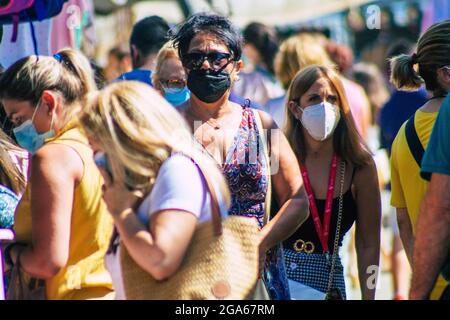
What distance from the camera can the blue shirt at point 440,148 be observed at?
384cm

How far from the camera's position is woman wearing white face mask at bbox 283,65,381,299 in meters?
5.29

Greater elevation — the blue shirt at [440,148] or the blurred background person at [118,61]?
the blue shirt at [440,148]

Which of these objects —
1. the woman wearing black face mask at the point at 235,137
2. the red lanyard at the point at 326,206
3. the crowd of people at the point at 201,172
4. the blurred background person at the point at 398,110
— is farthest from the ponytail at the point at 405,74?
the blurred background person at the point at 398,110

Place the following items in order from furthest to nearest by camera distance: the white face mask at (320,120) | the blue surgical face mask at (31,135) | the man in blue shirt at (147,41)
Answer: the man in blue shirt at (147,41)
the white face mask at (320,120)
the blue surgical face mask at (31,135)

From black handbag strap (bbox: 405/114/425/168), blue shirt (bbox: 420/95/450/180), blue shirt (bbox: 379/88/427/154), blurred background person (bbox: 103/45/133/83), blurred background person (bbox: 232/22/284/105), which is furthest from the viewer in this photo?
blurred background person (bbox: 103/45/133/83)

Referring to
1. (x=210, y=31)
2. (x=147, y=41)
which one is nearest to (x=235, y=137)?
(x=210, y=31)

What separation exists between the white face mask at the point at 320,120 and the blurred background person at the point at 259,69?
3.13m

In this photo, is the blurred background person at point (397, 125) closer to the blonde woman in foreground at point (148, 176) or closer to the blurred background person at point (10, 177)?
the blurred background person at point (10, 177)

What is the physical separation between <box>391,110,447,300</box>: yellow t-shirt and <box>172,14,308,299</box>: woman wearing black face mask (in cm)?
44

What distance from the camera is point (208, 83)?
4828 millimetres

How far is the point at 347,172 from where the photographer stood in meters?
5.42

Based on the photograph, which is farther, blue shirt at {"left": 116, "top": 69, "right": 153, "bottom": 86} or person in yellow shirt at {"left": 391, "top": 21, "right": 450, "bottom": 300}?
blue shirt at {"left": 116, "top": 69, "right": 153, "bottom": 86}

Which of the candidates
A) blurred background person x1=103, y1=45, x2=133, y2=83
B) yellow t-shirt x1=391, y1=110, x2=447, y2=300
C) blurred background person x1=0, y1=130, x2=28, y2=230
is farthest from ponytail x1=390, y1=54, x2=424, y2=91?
blurred background person x1=103, y1=45, x2=133, y2=83

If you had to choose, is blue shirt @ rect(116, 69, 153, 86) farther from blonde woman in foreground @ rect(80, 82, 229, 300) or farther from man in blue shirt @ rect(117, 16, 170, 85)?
blonde woman in foreground @ rect(80, 82, 229, 300)
